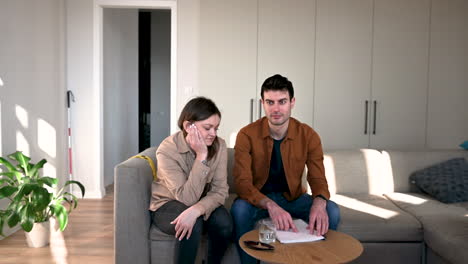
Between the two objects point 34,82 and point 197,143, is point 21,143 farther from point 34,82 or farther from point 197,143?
point 197,143

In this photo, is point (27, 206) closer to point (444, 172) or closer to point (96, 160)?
point (96, 160)

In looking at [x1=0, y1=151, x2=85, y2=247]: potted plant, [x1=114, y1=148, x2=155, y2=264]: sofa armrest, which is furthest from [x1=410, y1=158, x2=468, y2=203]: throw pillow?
[x1=0, y1=151, x2=85, y2=247]: potted plant

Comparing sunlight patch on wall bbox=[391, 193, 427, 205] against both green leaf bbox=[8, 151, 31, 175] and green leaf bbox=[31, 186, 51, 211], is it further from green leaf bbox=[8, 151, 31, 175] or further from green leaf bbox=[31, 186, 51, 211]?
green leaf bbox=[8, 151, 31, 175]

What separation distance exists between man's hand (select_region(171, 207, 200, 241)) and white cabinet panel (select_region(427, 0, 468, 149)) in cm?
295

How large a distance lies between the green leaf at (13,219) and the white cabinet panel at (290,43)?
2276 mm

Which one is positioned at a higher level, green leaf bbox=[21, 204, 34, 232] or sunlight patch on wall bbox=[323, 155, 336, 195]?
sunlight patch on wall bbox=[323, 155, 336, 195]

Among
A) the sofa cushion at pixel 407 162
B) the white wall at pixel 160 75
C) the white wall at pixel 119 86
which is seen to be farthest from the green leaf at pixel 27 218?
the white wall at pixel 160 75

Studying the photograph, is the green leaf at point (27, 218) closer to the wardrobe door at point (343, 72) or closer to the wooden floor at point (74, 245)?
the wooden floor at point (74, 245)

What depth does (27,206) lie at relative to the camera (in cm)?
280

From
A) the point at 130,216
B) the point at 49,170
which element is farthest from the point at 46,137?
the point at 130,216

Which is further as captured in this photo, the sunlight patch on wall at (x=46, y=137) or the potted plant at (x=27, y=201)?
the sunlight patch on wall at (x=46, y=137)

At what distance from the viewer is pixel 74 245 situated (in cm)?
303

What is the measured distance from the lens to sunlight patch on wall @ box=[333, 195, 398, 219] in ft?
7.97

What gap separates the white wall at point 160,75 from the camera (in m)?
7.20
